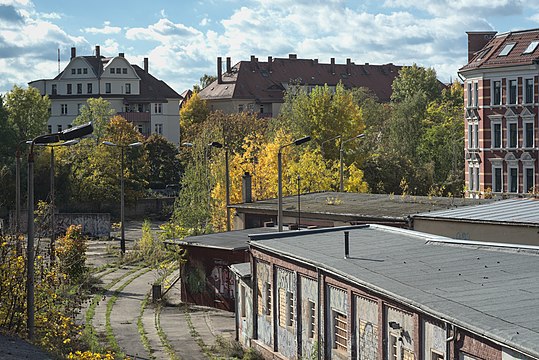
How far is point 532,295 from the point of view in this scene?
18.1 metres

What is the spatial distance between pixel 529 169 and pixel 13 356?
160 feet

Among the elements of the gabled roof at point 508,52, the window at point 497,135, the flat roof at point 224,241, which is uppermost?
the gabled roof at point 508,52

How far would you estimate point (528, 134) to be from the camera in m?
64.1

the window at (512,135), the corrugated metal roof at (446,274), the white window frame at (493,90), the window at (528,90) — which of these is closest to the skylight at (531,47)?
the window at (528,90)

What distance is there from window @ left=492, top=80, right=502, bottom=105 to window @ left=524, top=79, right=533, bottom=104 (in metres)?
2.05

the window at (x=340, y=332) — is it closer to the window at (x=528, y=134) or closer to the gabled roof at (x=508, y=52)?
the gabled roof at (x=508, y=52)

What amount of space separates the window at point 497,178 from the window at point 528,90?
5.08 metres

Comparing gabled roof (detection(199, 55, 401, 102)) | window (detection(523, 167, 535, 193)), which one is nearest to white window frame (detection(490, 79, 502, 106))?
window (detection(523, 167, 535, 193))

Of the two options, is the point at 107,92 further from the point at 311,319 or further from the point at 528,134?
the point at 311,319

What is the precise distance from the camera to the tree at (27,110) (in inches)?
3762

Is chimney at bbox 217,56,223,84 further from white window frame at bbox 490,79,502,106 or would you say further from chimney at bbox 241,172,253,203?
chimney at bbox 241,172,253,203

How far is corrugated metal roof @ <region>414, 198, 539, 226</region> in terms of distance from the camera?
30719 mm

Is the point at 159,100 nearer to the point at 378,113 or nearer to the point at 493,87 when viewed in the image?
the point at 378,113

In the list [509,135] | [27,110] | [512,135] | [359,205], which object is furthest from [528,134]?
[27,110]
